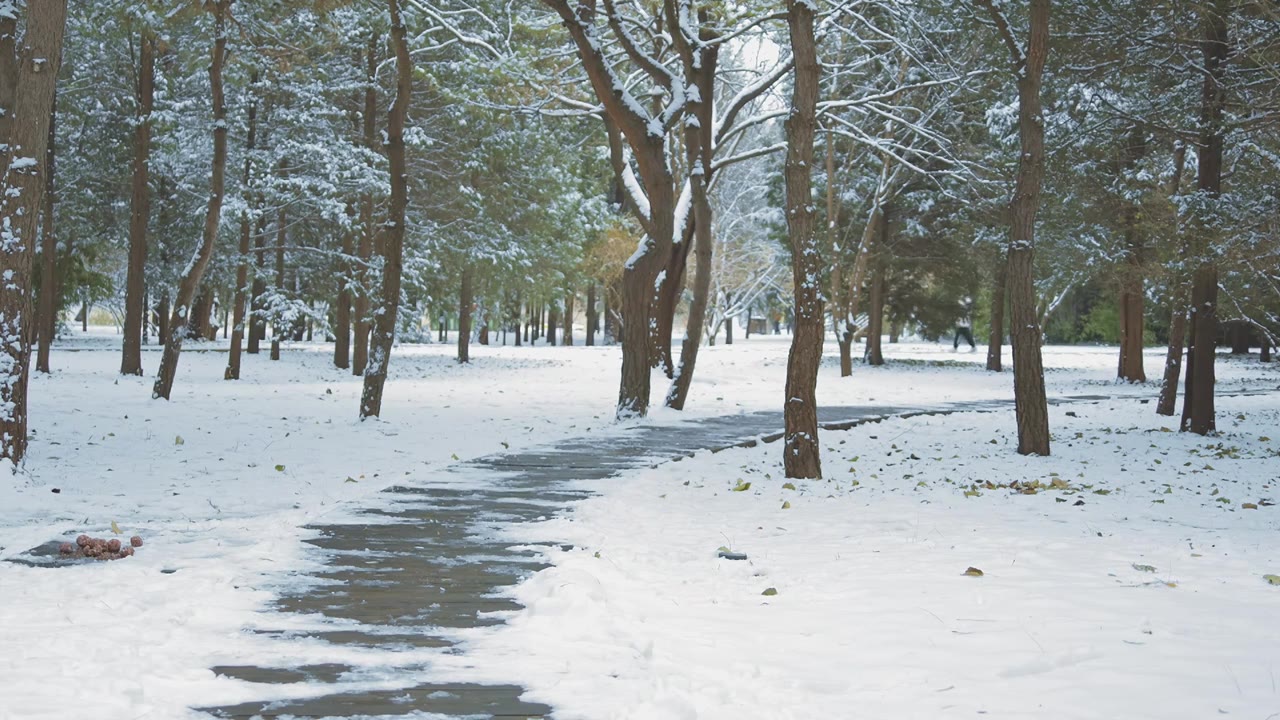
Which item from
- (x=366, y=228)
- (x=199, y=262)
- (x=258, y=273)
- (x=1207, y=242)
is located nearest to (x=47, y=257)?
(x=258, y=273)

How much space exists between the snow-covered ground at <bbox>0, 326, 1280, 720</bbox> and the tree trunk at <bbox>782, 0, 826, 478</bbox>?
76cm

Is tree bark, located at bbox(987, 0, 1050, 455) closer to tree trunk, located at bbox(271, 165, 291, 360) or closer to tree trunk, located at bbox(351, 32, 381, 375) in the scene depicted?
tree trunk, located at bbox(351, 32, 381, 375)

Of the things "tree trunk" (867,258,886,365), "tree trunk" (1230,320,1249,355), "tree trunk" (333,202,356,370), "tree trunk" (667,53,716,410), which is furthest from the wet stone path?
"tree trunk" (1230,320,1249,355)

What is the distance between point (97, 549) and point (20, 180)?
4190mm

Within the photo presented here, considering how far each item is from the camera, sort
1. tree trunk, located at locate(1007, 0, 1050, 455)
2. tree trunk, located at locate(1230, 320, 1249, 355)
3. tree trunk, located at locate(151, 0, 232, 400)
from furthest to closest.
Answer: tree trunk, located at locate(1230, 320, 1249, 355), tree trunk, located at locate(151, 0, 232, 400), tree trunk, located at locate(1007, 0, 1050, 455)

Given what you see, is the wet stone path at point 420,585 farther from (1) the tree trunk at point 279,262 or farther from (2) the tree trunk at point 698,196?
(1) the tree trunk at point 279,262

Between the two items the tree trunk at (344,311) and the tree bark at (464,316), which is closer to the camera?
the tree trunk at (344,311)

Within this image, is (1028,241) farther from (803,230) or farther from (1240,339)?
(1240,339)

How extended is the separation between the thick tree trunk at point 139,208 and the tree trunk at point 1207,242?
16123 mm

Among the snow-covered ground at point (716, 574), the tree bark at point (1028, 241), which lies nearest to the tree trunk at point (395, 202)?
the snow-covered ground at point (716, 574)

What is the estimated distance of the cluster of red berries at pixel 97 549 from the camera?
5.57 meters

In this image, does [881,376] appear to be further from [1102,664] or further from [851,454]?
[1102,664]

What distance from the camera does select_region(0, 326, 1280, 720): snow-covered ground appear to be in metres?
3.76

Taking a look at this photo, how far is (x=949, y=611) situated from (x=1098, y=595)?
2.64 feet
